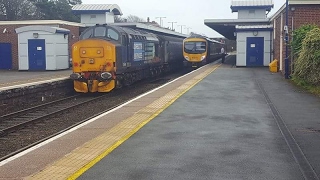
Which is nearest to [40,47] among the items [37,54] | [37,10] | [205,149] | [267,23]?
[37,54]

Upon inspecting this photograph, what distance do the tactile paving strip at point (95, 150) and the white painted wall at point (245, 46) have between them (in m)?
22.5

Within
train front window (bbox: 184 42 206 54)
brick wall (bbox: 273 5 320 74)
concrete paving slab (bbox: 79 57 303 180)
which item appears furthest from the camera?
train front window (bbox: 184 42 206 54)

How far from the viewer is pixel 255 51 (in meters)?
34.0

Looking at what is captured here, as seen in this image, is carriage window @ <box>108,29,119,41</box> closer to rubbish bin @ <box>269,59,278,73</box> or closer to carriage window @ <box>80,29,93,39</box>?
carriage window @ <box>80,29,93,39</box>

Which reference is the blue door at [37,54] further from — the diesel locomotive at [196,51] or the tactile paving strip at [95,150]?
the tactile paving strip at [95,150]

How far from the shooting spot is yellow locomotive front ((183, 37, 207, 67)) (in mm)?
37344

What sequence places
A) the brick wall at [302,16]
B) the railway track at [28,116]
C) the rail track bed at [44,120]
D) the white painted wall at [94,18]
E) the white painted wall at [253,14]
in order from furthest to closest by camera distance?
the white painted wall at [253,14] < the white painted wall at [94,18] < the brick wall at [302,16] < the railway track at [28,116] < the rail track bed at [44,120]

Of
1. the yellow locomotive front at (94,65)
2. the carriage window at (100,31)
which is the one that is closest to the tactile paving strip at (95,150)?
the yellow locomotive front at (94,65)

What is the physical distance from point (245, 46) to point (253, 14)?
52.3ft

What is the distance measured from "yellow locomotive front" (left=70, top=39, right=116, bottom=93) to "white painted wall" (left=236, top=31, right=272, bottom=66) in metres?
16.6

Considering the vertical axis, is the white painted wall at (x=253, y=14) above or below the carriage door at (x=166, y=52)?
above

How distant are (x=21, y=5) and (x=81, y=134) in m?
65.0

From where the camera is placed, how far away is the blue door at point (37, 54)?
33.2 m

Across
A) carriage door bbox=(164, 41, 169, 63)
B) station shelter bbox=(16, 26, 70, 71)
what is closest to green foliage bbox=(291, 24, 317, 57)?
carriage door bbox=(164, 41, 169, 63)
